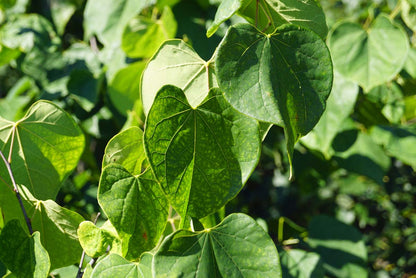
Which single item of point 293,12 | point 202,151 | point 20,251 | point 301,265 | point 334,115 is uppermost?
point 293,12

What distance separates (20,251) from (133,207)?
189 mm

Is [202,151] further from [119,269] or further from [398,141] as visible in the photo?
[398,141]

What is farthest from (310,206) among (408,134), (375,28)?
(375,28)

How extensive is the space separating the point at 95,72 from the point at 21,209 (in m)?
0.70

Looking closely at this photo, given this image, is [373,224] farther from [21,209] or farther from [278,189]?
[21,209]

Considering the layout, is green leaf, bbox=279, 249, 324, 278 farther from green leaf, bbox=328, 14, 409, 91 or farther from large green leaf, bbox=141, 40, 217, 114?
large green leaf, bbox=141, 40, 217, 114

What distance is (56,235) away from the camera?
2.27ft

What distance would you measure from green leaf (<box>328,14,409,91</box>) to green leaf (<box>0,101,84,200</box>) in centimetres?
68

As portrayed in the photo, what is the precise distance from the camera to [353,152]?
50.1 inches

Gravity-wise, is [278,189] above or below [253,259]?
below

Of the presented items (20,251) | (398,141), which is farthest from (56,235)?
(398,141)

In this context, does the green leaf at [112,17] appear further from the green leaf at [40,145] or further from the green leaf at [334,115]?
the green leaf at [334,115]

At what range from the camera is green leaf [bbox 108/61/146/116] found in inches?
41.2

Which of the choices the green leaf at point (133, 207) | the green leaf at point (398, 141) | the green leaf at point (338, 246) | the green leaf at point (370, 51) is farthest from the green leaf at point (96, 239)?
the green leaf at point (398, 141)
